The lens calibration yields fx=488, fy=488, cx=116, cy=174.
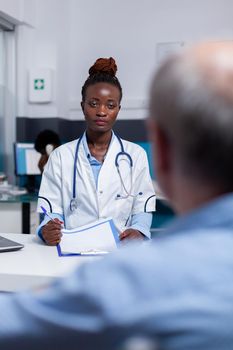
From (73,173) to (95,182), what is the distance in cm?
9

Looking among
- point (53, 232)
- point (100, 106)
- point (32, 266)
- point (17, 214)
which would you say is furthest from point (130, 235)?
point (17, 214)

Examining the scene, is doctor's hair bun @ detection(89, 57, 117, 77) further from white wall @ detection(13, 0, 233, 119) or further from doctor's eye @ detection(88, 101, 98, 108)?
white wall @ detection(13, 0, 233, 119)

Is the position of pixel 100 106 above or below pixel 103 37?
below

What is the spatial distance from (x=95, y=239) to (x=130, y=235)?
0.13m

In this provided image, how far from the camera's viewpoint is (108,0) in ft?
12.9

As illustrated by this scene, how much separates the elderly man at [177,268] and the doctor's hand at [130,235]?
3.38ft

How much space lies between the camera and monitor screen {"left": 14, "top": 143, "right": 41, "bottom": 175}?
11.5 ft

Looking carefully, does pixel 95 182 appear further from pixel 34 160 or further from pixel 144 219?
pixel 34 160

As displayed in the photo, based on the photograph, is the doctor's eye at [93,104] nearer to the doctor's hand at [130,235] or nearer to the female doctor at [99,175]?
the female doctor at [99,175]

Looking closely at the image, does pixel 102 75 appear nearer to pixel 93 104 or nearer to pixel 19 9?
pixel 93 104

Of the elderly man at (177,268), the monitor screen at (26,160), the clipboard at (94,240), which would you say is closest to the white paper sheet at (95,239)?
the clipboard at (94,240)

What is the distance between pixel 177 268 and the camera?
0.46 m

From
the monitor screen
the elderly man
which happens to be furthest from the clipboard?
the monitor screen

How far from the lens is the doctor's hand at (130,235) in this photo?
1560 mm
